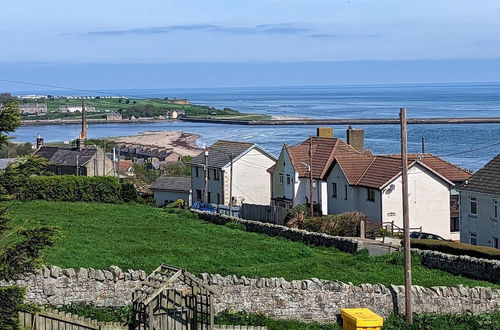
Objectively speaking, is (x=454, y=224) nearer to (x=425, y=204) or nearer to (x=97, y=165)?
(x=425, y=204)

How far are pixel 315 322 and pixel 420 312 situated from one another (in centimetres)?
300

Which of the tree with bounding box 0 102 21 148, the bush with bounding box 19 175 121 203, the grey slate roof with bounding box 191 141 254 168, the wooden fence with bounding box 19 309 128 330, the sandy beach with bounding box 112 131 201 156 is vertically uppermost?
the sandy beach with bounding box 112 131 201 156

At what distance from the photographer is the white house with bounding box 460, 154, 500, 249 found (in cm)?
4228

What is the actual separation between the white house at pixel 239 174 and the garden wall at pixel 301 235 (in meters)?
14.1

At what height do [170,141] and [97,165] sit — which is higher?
[170,141]

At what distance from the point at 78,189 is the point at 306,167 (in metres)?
15.3

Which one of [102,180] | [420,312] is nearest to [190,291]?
[420,312]

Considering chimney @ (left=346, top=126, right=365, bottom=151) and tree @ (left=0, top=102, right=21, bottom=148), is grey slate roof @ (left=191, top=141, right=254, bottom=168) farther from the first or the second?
tree @ (left=0, top=102, right=21, bottom=148)

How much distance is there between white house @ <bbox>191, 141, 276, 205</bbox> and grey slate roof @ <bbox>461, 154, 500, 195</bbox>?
22331mm

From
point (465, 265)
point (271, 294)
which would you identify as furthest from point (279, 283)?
point (465, 265)

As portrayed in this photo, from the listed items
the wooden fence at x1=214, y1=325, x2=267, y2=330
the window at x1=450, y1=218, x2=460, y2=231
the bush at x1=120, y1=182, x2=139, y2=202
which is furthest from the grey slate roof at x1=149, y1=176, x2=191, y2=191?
the wooden fence at x1=214, y1=325, x2=267, y2=330

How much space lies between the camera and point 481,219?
4334 cm

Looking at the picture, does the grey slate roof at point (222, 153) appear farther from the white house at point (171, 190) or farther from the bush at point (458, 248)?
the bush at point (458, 248)

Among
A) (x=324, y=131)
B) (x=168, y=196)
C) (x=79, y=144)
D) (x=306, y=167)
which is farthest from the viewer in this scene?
(x=79, y=144)
